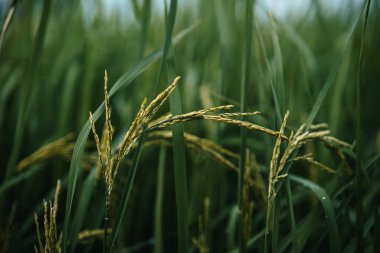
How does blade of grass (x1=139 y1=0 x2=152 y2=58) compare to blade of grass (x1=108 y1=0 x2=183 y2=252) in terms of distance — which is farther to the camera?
blade of grass (x1=139 y1=0 x2=152 y2=58)

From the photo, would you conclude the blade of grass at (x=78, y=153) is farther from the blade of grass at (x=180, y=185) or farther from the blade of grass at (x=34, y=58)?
the blade of grass at (x=34, y=58)

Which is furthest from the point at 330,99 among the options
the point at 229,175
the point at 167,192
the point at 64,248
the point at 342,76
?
the point at 64,248

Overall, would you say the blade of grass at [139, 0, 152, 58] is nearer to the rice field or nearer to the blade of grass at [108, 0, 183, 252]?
the rice field

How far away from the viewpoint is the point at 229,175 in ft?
5.48

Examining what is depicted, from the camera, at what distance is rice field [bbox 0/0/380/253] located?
2.72 feet

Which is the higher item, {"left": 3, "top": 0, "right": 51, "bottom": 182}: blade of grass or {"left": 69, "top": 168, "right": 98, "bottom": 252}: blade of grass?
{"left": 3, "top": 0, "right": 51, "bottom": 182}: blade of grass

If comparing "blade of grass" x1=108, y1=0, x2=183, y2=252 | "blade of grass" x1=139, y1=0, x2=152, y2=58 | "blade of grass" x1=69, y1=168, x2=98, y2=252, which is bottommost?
"blade of grass" x1=69, y1=168, x2=98, y2=252

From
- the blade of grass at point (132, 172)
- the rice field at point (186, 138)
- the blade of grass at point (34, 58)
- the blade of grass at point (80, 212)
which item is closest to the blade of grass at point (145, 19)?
the rice field at point (186, 138)

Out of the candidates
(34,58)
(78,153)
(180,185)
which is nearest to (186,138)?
(180,185)

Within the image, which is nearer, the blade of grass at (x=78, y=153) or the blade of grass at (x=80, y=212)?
the blade of grass at (x=78, y=153)

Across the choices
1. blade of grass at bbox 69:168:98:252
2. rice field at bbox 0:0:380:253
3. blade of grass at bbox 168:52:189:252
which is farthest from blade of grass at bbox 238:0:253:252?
blade of grass at bbox 69:168:98:252

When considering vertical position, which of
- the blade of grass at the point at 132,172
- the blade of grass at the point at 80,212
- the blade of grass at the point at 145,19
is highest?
the blade of grass at the point at 145,19

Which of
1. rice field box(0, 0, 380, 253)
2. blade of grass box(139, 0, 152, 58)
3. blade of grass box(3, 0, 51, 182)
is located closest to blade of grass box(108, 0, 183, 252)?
rice field box(0, 0, 380, 253)

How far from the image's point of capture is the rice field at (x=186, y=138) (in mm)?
830
